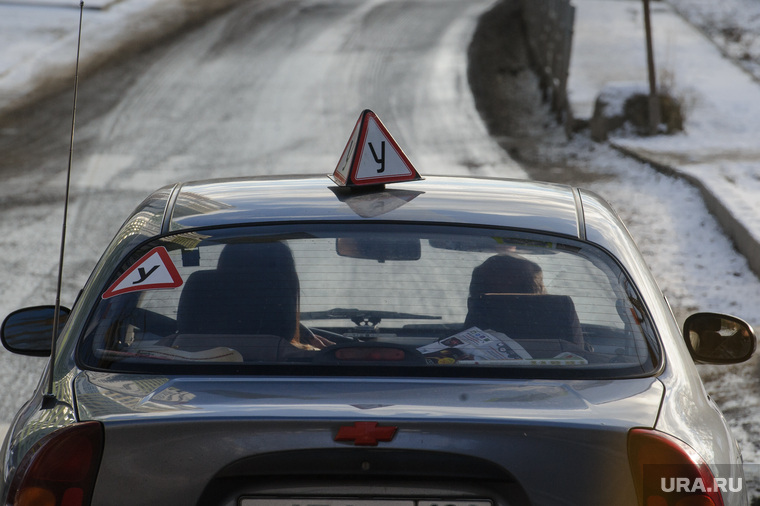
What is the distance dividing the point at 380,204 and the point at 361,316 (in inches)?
13.8

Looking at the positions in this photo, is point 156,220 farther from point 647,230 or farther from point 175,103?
point 175,103

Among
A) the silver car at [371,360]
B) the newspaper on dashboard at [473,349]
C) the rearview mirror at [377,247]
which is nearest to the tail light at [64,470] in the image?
the silver car at [371,360]

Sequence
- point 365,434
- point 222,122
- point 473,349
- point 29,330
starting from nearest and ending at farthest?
point 365,434
point 473,349
point 29,330
point 222,122

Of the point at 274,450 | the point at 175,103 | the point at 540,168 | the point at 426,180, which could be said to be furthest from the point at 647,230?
the point at 175,103

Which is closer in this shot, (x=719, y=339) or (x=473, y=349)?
(x=473, y=349)

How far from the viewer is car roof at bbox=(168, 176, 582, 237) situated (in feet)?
9.16

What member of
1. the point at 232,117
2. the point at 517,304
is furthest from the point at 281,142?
the point at 517,304

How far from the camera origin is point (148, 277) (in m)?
2.58

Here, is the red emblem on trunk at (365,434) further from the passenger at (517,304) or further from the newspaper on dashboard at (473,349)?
the passenger at (517,304)

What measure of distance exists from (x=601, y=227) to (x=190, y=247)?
1.24 meters

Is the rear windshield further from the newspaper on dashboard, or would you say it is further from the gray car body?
the gray car body

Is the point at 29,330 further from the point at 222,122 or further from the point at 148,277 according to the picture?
the point at 222,122

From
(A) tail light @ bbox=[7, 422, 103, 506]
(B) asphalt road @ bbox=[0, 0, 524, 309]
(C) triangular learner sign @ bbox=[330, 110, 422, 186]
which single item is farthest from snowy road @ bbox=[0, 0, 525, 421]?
(A) tail light @ bbox=[7, 422, 103, 506]

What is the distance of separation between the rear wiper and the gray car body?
0.62 meters
